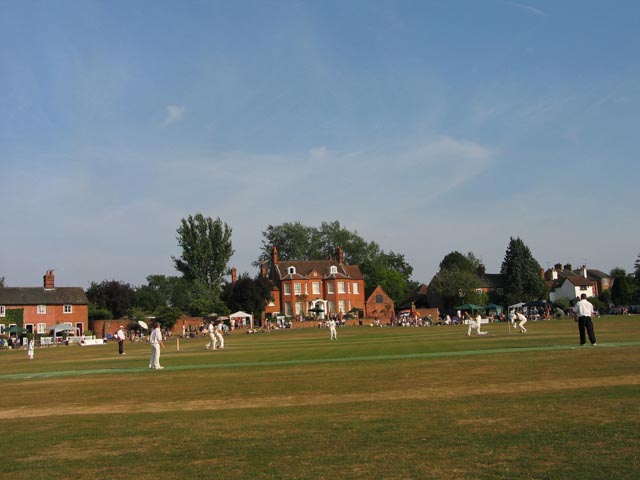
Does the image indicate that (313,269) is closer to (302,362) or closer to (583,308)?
(302,362)

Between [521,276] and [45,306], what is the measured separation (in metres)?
71.6

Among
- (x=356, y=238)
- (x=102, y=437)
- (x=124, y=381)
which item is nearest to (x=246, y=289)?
(x=356, y=238)

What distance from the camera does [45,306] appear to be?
251ft

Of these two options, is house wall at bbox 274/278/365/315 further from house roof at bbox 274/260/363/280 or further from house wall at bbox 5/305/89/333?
house wall at bbox 5/305/89/333

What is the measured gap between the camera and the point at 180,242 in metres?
91.6

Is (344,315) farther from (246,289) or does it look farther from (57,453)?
(57,453)

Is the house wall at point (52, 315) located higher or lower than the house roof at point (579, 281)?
lower

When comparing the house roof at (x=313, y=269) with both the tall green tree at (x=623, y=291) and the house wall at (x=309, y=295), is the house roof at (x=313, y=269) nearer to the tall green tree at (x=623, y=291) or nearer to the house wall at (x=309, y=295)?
the house wall at (x=309, y=295)

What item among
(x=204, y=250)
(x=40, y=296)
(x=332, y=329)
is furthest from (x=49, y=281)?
(x=332, y=329)

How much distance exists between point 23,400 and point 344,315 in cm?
7026

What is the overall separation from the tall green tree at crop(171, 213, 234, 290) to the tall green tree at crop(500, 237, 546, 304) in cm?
4611

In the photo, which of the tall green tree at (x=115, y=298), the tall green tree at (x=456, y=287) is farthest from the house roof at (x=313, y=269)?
the tall green tree at (x=115, y=298)

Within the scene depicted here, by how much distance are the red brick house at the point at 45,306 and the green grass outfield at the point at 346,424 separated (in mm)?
63517

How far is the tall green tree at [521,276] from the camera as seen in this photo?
101625mm
